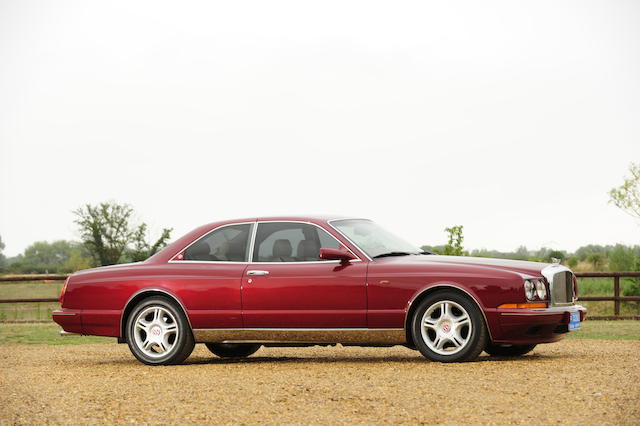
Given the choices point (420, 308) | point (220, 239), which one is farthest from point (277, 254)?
point (420, 308)

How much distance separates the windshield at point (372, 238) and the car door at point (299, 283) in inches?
9.6

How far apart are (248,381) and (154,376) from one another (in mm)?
1303

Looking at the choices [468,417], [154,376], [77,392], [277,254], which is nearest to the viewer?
[468,417]

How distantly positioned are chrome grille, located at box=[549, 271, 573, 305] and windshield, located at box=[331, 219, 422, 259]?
68.7 inches

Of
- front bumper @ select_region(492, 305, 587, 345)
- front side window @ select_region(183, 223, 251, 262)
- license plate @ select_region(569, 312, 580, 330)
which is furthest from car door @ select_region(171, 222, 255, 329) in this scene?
license plate @ select_region(569, 312, 580, 330)

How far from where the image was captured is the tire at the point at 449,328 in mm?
10203

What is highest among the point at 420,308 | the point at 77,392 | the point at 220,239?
the point at 220,239

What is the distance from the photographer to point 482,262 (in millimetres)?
10633

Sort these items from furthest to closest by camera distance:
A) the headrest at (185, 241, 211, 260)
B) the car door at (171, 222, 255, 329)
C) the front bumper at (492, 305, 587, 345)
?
the headrest at (185, 241, 211, 260) → the car door at (171, 222, 255, 329) → the front bumper at (492, 305, 587, 345)

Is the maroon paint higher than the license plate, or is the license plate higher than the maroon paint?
the maroon paint

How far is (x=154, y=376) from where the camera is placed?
33.1ft

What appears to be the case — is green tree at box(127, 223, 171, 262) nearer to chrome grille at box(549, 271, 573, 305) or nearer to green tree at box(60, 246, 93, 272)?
green tree at box(60, 246, 93, 272)

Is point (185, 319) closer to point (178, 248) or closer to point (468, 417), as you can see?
point (178, 248)

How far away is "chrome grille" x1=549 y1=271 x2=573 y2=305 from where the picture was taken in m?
10.5
